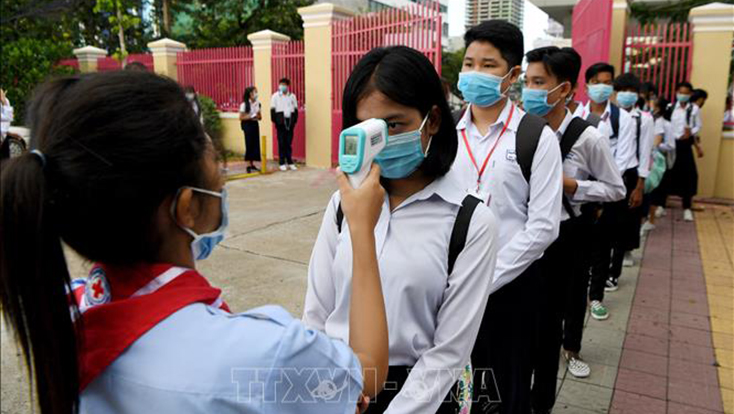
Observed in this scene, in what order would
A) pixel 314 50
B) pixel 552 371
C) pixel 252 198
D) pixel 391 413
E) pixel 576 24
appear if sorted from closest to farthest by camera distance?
pixel 391 413 < pixel 552 371 < pixel 252 198 < pixel 576 24 < pixel 314 50

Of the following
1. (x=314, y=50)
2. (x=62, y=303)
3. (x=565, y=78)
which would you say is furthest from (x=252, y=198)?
(x=62, y=303)

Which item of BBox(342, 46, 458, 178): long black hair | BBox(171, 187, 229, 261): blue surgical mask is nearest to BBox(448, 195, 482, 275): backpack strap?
BBox(342, 46, 458, 178): long black hair

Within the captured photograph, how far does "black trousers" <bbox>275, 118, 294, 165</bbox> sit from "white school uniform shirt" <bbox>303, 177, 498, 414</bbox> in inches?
358

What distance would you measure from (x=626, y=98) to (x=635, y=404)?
3.25 m

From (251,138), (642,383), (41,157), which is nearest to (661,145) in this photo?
(642,383)

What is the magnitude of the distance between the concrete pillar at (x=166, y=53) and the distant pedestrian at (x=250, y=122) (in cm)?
383

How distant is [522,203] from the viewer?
232 cm

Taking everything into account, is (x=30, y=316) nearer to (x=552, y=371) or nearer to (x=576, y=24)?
(x=552, y=371)

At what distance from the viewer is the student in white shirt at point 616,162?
4141 millimetres

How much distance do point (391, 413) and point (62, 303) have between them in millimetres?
810

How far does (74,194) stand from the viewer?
0.86 metres

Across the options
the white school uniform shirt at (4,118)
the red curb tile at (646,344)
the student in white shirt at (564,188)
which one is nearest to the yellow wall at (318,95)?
the white school uniform shirt at (4,118)

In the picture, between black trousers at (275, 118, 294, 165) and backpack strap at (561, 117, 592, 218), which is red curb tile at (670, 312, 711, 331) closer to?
backpack strap at (561, 117, 592, 218)

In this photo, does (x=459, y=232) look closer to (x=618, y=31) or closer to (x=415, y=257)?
(x=415, y=257)
